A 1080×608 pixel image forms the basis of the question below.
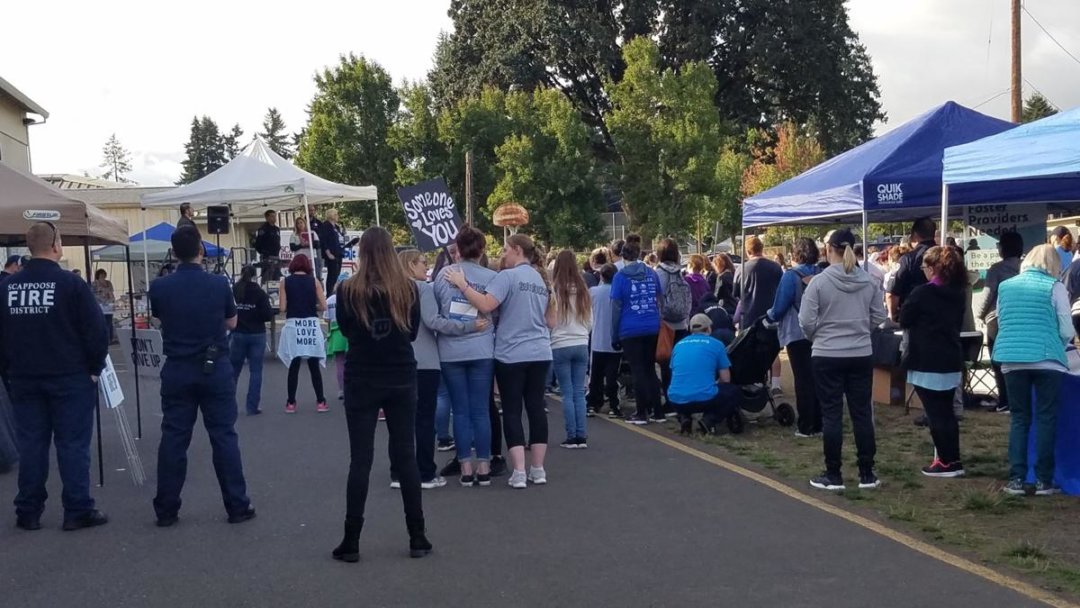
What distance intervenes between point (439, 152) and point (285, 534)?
4057 centimetres

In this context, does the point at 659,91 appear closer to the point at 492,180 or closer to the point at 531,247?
the point at 492,180

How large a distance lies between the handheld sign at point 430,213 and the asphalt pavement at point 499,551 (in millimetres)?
2538

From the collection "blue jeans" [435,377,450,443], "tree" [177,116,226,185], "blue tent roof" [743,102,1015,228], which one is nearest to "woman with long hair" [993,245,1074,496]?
"blue jeans" [435,377,450,443]

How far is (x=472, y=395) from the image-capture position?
26.8 ft

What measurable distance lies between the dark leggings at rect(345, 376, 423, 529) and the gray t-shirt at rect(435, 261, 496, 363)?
1553 millimetres

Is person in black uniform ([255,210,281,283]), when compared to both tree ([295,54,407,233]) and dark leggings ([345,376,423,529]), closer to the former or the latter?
dark leggings ([345,376,423,529])

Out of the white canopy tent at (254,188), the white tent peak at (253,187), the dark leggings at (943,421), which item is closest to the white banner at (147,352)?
the dark leggings at (943,421)

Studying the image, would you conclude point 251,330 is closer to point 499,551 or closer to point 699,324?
point 699,324

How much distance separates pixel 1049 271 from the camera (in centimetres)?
782

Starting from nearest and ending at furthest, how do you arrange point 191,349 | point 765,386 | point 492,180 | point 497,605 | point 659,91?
point 497,605, point 191,349, point 765,386, point 659,91, point 492,180

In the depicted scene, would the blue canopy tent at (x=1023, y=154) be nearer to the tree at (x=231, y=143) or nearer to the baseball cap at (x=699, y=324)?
the baseball cap at (x=699, y=324)

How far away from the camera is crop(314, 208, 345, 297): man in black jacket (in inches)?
813

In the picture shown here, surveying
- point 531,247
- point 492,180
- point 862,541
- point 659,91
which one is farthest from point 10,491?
point 492,180

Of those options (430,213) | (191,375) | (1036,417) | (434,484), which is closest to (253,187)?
(430,213)
